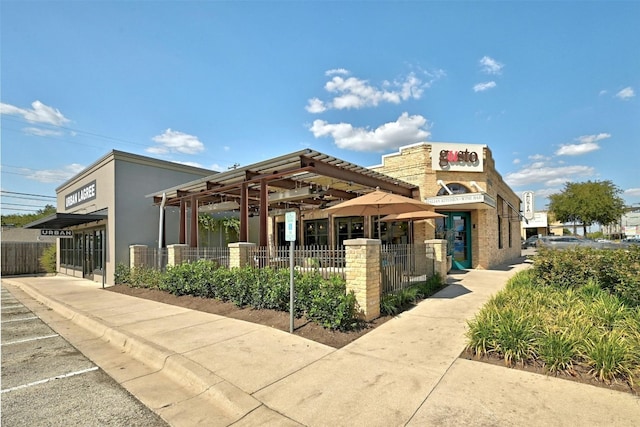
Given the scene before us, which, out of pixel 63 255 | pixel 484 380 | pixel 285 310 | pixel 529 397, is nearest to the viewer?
pixel 529 397

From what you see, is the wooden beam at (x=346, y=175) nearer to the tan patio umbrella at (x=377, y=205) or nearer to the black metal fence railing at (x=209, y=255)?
the tan patio umbrella at (x=377, y=205)

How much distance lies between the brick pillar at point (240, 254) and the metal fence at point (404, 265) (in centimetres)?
371

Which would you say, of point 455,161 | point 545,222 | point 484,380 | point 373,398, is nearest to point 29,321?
point 373,398

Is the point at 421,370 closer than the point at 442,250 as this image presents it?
Yes

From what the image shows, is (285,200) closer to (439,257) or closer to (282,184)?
(282,184)

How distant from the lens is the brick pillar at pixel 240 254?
8.79m

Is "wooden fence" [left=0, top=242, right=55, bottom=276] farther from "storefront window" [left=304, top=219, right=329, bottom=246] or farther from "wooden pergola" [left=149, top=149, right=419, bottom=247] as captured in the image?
"storefront window" [left=304, top=219, right=329, bottom=246]

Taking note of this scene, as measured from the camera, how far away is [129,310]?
8.45 m

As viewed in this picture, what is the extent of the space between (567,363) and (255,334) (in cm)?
473

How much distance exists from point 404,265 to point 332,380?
5032 millimetres

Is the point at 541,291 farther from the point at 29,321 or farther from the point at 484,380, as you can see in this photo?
the point at 29,321

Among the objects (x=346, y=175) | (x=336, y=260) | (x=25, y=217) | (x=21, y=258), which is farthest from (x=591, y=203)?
(x=25, y=217)

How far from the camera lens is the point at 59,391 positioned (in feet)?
13.5

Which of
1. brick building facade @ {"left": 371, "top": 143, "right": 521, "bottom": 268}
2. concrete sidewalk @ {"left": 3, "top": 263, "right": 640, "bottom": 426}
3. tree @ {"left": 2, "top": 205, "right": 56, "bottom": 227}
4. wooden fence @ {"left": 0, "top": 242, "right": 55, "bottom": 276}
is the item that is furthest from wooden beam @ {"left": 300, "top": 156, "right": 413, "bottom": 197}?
tree @ {"left": 2, "top": 205, "right": 56, "bottom": 227}
